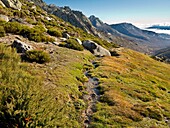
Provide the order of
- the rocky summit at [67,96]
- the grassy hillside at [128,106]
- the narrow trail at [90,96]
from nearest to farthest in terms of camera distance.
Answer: the rocky summit at [67,96] → the narrow trail at [90,96] → the grassy hillside at [128,106]

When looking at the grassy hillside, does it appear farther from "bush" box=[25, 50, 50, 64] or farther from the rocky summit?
"bush" box=[25, 50, 50, 64]

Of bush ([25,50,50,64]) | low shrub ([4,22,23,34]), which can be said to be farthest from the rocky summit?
low shrub ([4,22,23,34])

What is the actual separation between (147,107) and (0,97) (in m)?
12.7

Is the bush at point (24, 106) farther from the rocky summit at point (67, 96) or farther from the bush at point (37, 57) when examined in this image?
the bush at point (37, 57)

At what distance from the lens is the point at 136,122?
16.3m

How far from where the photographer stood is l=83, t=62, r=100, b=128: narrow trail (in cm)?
1580

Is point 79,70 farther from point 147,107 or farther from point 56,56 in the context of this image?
point 147,107

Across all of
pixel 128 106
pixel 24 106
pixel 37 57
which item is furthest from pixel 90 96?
pixel 24 106

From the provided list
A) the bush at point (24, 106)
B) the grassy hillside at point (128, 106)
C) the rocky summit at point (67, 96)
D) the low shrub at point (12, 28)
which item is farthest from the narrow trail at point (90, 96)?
the low shrub at point (12, 28)

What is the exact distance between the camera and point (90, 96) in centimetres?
1953

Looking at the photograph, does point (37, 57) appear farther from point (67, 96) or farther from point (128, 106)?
point (128, 106)

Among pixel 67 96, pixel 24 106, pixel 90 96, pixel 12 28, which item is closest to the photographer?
pixel 24 106

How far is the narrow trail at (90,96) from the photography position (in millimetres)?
15805

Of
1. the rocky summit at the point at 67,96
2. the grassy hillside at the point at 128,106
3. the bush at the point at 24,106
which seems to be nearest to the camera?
the bush at the point at 24,106
